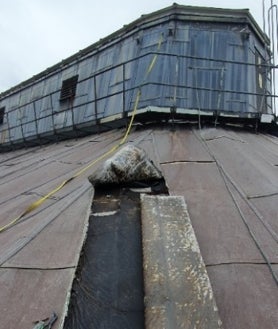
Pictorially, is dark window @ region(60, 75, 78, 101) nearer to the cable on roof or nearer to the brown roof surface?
the brown roof surface

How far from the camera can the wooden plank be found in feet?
8.57

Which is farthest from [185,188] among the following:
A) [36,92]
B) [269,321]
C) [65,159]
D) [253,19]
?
[36,92]

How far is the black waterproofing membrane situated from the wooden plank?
0.14 metres

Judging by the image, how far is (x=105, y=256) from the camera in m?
3.44

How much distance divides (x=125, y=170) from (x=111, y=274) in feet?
5.83

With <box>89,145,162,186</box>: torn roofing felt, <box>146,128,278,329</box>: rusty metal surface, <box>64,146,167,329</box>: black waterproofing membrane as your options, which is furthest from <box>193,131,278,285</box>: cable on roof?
<box>89,145,162,186</box>: torn roofing felt

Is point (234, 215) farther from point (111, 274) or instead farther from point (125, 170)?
point (111, 274)

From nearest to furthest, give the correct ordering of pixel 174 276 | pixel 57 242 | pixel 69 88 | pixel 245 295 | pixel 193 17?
pixel 174 276 < pixel 245 295 < pixel 57 242 < pixel 193 17 < pixel 69 88

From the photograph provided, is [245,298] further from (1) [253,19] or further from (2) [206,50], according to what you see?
(1) [253,19]

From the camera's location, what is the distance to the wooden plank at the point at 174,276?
2613mm

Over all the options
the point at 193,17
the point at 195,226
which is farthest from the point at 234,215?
the point at 193,17

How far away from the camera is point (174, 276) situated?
297 centimetres

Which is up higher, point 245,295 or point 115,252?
point 115,252

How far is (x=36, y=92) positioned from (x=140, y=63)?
7.77 meters
